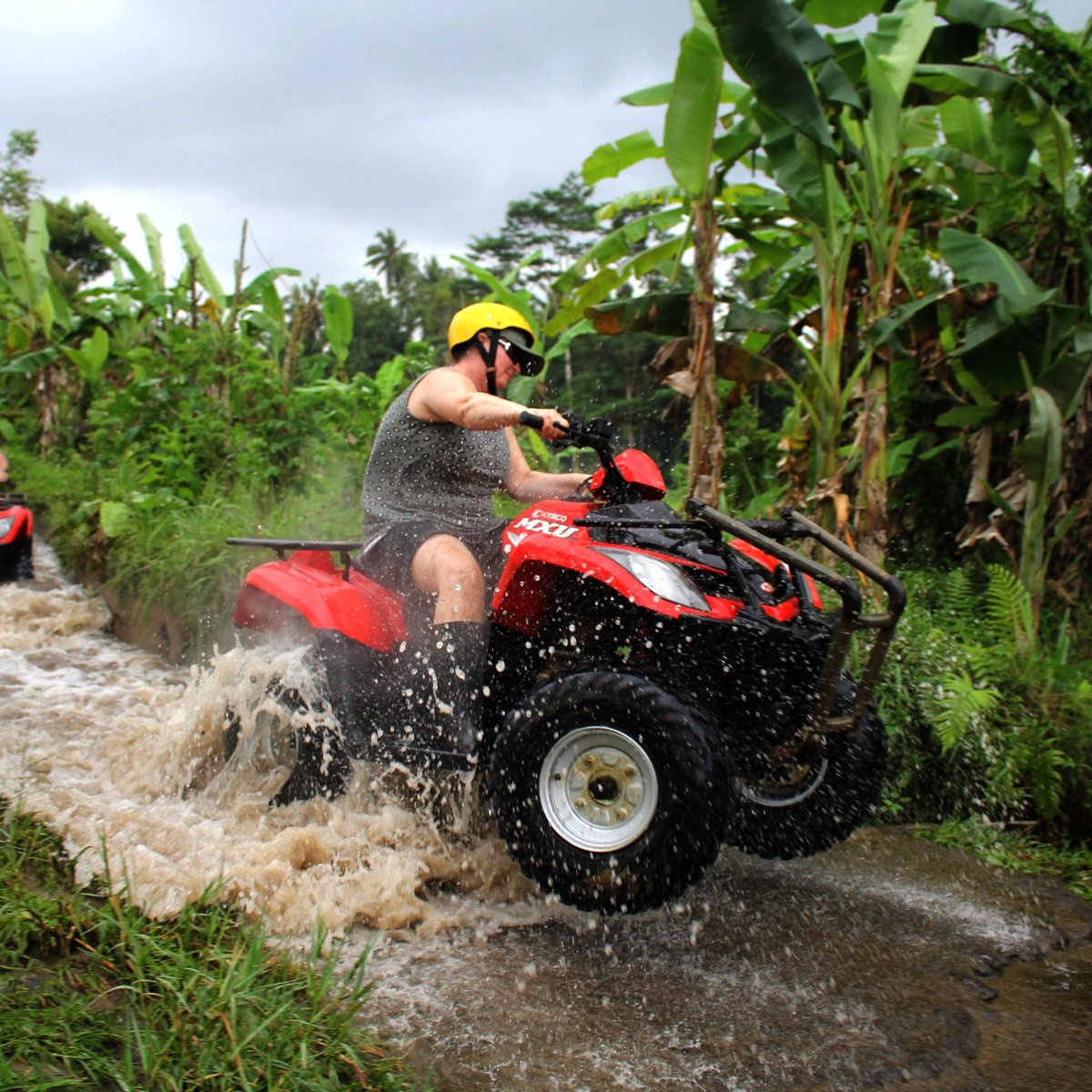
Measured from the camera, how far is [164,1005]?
266 cm

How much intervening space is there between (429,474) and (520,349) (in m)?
0.59

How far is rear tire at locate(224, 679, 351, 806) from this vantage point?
13.8 feet

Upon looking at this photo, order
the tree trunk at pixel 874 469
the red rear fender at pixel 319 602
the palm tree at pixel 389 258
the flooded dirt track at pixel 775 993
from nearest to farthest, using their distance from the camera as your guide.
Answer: the flooded dirt track at pixel 775 993 → the red rear fender at pixel 319 602 → the tree trunk at pixel 874 469 → the palm tree at pixel 389 258

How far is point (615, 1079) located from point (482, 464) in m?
2.32

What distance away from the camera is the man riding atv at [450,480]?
3928 mm

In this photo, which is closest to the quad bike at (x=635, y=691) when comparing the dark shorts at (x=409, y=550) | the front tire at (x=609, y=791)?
the front tire at (x=609, y=791)

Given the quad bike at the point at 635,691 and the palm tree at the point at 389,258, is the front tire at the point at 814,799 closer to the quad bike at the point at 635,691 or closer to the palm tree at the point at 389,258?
the quad bike at the point at 635,691

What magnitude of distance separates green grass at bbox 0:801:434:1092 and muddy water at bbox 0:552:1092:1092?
0.19 meters

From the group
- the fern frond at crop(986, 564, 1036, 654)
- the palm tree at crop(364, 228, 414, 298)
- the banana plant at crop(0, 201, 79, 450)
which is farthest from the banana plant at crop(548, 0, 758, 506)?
the palm tree at crop(364, 228, 414, 298)

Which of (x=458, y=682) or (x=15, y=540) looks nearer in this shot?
(x=458, y=682)

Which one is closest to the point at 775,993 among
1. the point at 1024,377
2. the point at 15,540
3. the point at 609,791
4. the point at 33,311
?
the point at 609,791

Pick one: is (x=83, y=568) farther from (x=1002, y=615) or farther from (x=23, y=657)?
(x=1002, y=615)

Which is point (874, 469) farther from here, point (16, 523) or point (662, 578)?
point (16, 523)

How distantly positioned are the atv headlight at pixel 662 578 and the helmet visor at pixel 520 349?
3.56ft
